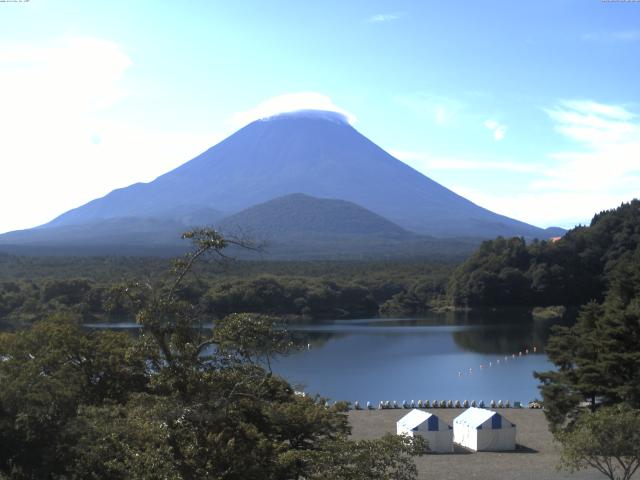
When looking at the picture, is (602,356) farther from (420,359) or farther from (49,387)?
(420,359)

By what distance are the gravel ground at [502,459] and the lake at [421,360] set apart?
2.03 m

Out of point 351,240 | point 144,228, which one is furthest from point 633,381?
point 144,228

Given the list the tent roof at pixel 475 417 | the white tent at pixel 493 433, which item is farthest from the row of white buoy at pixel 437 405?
the white tent at pixel 493 433

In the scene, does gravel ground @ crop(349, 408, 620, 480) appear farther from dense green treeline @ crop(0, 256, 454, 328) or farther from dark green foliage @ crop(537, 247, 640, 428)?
dense green treeline @ crop(0, 256, 454, 328)

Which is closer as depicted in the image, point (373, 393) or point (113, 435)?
point (113, 435)

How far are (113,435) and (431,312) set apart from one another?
44.1 m

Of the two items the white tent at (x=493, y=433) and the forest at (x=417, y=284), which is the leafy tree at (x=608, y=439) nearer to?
the white tent at (x=493, y=433)

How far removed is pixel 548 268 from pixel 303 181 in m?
87.1

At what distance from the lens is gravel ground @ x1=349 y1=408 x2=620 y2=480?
1320cm

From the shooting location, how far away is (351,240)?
105m

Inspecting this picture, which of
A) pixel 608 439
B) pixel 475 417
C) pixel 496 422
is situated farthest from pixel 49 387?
pixel 475 417

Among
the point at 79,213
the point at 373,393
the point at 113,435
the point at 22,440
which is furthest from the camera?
the point at 79,213

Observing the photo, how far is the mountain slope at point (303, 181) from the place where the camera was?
132 m

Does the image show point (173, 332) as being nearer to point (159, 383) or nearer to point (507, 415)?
point (159, 383)
